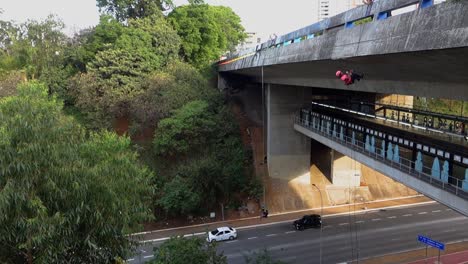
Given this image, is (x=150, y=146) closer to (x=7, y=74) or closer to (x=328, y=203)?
(x=328, y=203)

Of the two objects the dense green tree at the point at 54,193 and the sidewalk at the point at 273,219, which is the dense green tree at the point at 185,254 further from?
the sidewalk at the point at 273,219

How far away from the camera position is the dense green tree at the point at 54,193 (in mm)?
7395

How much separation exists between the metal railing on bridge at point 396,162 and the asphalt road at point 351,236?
596 centimetres

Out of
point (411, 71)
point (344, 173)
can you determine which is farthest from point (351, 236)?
point (411, 71)

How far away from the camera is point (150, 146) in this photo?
32.2m

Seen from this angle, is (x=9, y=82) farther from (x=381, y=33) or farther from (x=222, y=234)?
(x=381, y=33)

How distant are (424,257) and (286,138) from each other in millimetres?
13374

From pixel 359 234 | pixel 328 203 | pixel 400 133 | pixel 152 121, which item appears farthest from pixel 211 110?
pixel 400 133

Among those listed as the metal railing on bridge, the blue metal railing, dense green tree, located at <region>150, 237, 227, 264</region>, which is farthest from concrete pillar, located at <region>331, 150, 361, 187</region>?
dense green tree, located at <region>150, 237, 227, 264</region>

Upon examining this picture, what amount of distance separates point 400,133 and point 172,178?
55.0 feet

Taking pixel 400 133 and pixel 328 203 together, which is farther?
pixel 328 203

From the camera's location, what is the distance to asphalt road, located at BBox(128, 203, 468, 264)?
20.4m

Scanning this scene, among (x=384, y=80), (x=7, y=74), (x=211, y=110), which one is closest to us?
(x=384, y=80)

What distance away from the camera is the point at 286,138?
3003cm
